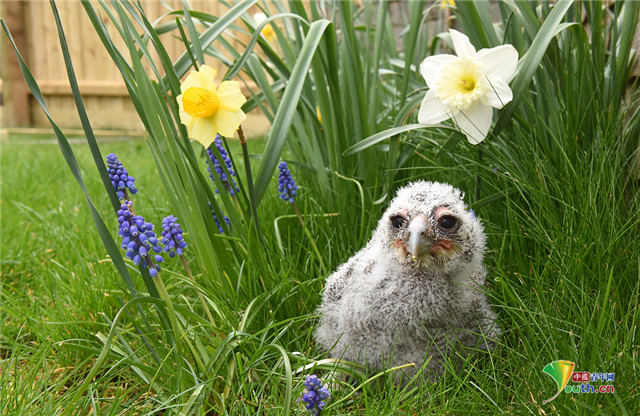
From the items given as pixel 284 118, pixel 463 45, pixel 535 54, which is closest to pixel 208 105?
pixel 284 118

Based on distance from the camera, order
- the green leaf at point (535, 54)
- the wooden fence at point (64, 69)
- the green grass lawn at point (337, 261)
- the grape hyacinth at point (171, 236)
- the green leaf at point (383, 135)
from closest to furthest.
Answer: the green grass lawn at point (337, 261) < the grape hyacinth at point (171, 236) < the green leaf at point (535, 54) < the green leaf at point (383, 135) < the wooden fence at point (64, 69)

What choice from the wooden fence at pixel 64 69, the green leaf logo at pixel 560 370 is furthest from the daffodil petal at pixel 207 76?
the wooden fence at pixel 64 69

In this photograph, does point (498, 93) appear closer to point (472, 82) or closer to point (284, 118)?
point (472, 82)

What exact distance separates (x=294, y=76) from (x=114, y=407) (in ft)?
3.52

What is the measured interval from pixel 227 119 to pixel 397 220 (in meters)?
0.55

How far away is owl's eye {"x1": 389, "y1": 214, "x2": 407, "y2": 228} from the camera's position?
1.42 m

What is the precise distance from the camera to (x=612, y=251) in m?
1.44

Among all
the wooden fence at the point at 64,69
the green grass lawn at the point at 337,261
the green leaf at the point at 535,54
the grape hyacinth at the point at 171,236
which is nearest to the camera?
the green grass lawn at the point at 337,261

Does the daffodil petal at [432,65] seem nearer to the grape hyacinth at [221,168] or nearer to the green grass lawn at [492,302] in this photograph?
the green grass lawn at [492,302]

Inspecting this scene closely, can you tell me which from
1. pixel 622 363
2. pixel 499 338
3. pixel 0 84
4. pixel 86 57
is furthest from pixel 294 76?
pixel 0 84

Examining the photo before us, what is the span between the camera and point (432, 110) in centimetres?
169

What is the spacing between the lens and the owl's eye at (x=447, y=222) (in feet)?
4.56

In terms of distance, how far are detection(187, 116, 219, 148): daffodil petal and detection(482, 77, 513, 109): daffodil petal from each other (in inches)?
33.5

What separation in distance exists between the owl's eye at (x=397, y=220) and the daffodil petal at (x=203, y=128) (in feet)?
1.82
